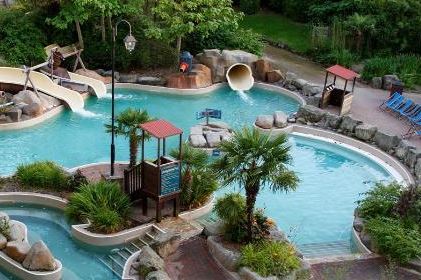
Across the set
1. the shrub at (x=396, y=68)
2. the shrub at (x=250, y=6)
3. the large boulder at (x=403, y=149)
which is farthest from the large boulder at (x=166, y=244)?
the shrub at (x=250, y=6)

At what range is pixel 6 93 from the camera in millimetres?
22188

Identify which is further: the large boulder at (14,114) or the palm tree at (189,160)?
the large boulder at (14,114)

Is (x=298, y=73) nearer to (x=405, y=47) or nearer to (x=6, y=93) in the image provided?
(x=405, y=47)

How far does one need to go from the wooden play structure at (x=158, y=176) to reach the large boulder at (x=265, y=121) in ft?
21.5

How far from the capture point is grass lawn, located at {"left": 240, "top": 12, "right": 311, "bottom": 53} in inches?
1198

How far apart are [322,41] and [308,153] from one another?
9.88 meters

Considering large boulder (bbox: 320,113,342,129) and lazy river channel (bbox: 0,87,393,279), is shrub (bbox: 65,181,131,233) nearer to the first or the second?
lazy river channel (bbox: 0,87,393,279)

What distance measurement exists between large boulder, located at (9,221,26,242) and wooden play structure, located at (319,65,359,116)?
38.0ft

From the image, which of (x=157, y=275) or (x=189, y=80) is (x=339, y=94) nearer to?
(x=189, y=80)

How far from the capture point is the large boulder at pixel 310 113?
861 inches

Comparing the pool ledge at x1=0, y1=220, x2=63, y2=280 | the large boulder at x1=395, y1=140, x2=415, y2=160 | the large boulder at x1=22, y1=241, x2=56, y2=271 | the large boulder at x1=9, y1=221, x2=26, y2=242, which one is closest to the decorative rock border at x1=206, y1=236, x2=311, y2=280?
the pool ledge at x1=0, y1=220, x2=63, y2=280

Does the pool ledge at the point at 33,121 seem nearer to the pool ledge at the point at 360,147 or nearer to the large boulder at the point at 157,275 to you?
the pool ledge at the point at 360,147

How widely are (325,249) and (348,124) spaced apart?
709 cm

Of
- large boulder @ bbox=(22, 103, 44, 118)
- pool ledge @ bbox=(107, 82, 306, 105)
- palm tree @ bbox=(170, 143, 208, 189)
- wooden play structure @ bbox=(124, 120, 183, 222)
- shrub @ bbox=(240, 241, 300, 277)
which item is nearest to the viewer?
shrub @ bbox=(240, 241, 300, 277)
